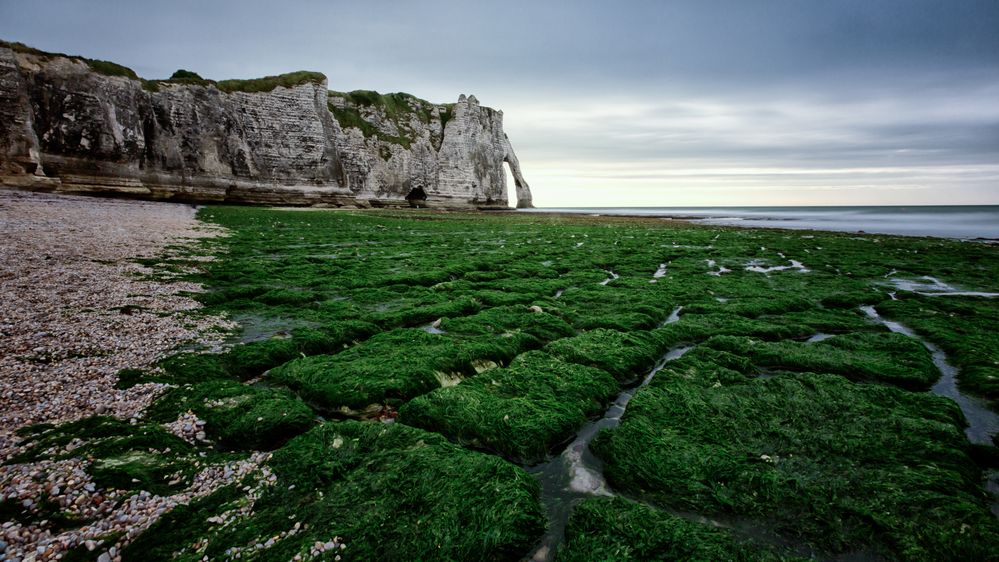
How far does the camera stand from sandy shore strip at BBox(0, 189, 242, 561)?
9.19 feet

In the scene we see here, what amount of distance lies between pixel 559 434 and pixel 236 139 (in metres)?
61.6

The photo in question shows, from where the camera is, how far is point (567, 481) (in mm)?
3631

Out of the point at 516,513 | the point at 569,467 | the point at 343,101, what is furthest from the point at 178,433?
the point at 343,101

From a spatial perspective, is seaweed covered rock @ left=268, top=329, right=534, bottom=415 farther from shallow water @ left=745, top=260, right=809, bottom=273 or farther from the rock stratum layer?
the rock stratum layer

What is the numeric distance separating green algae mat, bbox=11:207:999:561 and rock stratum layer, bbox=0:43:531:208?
4718 cm

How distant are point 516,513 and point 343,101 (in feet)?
251

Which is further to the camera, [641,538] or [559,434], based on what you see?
[559,434]

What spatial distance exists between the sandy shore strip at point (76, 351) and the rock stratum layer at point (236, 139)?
3863 centimetres

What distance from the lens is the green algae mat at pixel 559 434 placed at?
9.37ft

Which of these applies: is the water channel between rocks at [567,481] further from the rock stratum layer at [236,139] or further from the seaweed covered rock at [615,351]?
the rock stratum layer at [236,139]

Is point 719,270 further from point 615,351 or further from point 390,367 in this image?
point 390,367

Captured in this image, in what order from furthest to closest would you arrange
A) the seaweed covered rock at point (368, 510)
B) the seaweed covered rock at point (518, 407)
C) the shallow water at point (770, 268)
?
the shallow water at point (770, 268) < the seaweed covered rock at point (518, 407) < the seaweed covered rock at point (368, 510)

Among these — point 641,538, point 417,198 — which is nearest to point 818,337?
point 641,538

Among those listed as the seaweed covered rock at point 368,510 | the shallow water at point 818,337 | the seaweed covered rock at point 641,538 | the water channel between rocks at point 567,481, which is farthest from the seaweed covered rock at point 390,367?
the shallow water at point 818,337
